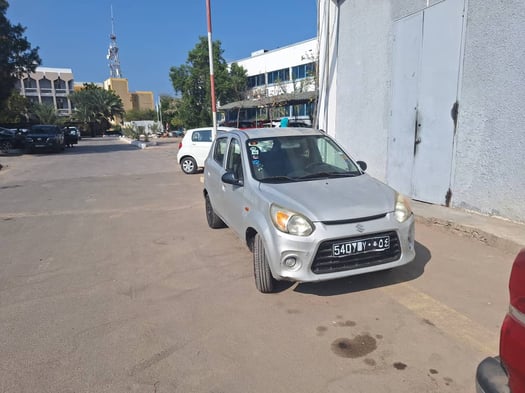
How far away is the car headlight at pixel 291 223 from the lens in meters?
3.39

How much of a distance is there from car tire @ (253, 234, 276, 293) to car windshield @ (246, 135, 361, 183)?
0.77m

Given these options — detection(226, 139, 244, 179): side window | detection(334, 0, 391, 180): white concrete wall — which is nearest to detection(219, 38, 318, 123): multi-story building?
detection(334, 0, 391, 180): white concrete wall

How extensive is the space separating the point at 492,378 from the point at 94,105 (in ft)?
240

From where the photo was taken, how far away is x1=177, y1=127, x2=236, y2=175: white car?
13.4 metres

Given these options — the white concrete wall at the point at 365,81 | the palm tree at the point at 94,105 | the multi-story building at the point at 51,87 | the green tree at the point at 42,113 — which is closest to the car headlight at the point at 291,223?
the white concrete wall at the point at 365,81

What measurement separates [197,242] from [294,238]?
2635mm

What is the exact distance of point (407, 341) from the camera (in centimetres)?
297

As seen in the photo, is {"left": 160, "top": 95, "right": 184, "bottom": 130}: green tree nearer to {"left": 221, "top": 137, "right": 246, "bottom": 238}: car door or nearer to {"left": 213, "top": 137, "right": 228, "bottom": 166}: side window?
{"left": 213, "top": 137, "right": 228, "bottom": 166}: side window

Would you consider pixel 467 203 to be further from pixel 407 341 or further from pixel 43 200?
pixel 43 200

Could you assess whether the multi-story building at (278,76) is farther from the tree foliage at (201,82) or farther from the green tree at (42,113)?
the green tree at (42,113)

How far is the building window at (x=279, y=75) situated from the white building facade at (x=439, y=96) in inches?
1266

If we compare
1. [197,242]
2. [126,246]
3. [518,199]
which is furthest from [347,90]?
[126,246]

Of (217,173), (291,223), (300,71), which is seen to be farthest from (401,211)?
(300,71)

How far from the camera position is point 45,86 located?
84.9m
